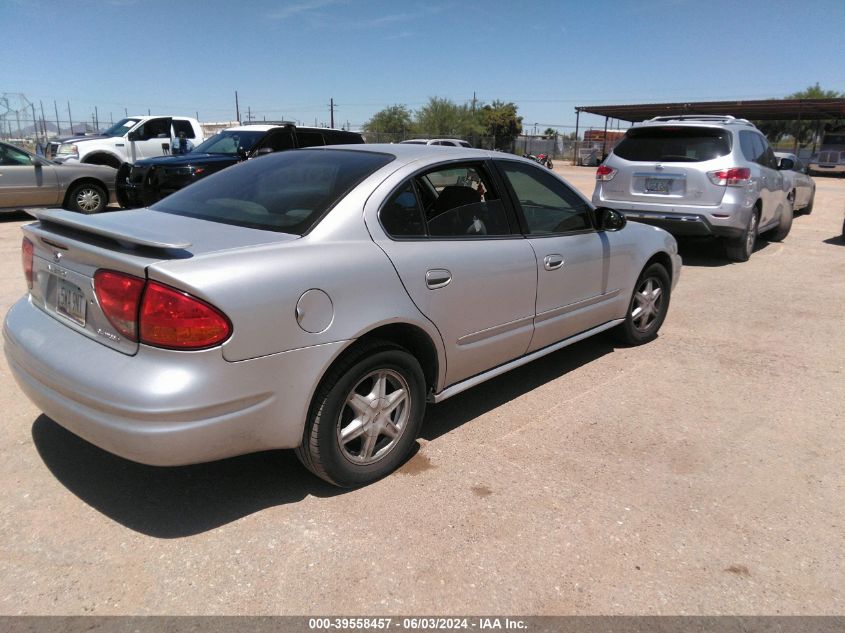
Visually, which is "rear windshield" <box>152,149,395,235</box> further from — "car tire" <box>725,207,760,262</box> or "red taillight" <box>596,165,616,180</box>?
"car tire" <box>725,207,760,262</box>

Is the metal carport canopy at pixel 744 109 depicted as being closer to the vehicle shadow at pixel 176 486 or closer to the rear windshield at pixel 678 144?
the rear windshield at pixel 678 144

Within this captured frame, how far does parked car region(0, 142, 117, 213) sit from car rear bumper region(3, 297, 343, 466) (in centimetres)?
1011

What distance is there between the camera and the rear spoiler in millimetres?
2494

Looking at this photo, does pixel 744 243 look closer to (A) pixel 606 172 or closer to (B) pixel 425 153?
(A) pixel 606 172

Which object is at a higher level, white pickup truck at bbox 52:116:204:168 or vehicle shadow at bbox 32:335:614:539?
white pickup truck at bbox 52:116:204:168

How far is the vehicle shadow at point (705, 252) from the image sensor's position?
9070 millimetres

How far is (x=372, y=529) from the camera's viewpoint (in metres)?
2.80

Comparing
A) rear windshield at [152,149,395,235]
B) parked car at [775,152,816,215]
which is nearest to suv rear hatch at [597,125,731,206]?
parked car at [775,152,816,215]

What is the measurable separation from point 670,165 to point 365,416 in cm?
674

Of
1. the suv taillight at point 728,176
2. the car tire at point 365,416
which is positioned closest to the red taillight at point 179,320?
the car tire at point 365,416

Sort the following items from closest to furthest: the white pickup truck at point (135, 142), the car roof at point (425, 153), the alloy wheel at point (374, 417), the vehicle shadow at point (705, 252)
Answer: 1. the alloy wheel at point (374, 417)
2. the car roof at point (425, 153)
3. the vehicle shadow at point (705, 252)
4. the white pickup truck at point (135, 142)

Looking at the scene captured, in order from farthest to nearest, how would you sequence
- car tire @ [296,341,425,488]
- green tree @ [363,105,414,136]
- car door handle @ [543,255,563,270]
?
green tree @ [363,105,414,136]
car door handle @ [543,255,563,270]
car tire @ [296,341,425,488]

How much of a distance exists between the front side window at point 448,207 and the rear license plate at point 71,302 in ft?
4.47

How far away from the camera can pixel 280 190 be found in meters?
3.37
